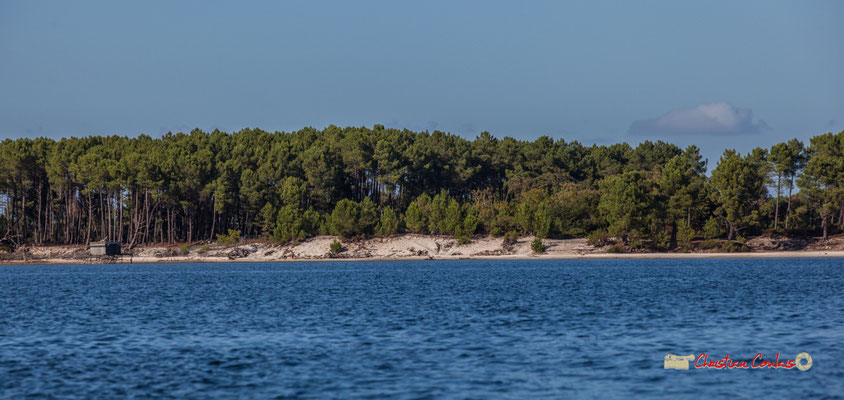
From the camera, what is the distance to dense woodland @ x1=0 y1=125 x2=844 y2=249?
111 m

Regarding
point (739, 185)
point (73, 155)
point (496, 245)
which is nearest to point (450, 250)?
point (496, 245)

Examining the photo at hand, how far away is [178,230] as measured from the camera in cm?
13562

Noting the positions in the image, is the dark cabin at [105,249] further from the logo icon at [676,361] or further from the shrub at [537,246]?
the logo icon at [676,361]

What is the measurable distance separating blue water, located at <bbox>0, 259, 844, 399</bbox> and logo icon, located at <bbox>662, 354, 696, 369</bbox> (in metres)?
0.42

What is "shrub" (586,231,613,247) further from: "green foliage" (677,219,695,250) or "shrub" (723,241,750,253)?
"shrub" (723,241,750,253)

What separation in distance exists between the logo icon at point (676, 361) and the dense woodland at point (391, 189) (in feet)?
281

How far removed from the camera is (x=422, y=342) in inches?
1148

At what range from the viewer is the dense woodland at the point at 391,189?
364 feet

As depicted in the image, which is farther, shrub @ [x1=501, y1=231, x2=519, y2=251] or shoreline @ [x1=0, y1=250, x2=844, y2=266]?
shrub @ [x1=501, y1=231, x2=519, y2=251]

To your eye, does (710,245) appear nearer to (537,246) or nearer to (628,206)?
(628,206)

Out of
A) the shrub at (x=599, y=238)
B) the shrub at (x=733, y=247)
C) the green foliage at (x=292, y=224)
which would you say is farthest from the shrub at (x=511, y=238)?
the green foliage at (x=292, y=224)

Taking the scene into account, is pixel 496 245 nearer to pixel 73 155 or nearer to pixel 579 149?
pixel 579 149
